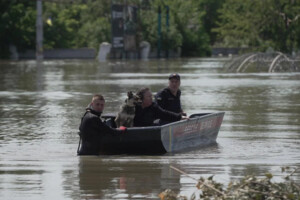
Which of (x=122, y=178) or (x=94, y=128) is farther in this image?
(x=94, y=128)

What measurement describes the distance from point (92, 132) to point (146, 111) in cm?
124

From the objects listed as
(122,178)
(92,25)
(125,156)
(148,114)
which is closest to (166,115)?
(148,114)

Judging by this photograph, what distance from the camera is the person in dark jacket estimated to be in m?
13.7

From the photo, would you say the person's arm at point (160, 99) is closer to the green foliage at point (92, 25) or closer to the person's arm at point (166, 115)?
the person's arm at point (166, 115)

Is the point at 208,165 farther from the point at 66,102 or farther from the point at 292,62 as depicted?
the point at 292,62

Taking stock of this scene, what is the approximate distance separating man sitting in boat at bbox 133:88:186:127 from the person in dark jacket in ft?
2.83

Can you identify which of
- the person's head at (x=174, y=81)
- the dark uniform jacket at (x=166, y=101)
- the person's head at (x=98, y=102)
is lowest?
the dark uniform jacket at (x=166, y=101)

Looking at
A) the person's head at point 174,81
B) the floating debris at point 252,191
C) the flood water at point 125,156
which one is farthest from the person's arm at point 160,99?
the floating debris at point 252,191

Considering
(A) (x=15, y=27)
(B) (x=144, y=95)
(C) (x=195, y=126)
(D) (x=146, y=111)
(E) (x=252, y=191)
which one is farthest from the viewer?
(A) (x=15, y=27)

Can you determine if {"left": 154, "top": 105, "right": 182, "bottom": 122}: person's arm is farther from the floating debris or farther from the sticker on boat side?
the floating debris

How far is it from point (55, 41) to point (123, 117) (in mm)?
75759

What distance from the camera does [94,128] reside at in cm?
1377

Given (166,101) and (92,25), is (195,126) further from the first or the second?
(92,25)

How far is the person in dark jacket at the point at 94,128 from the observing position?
13710 millimetres
